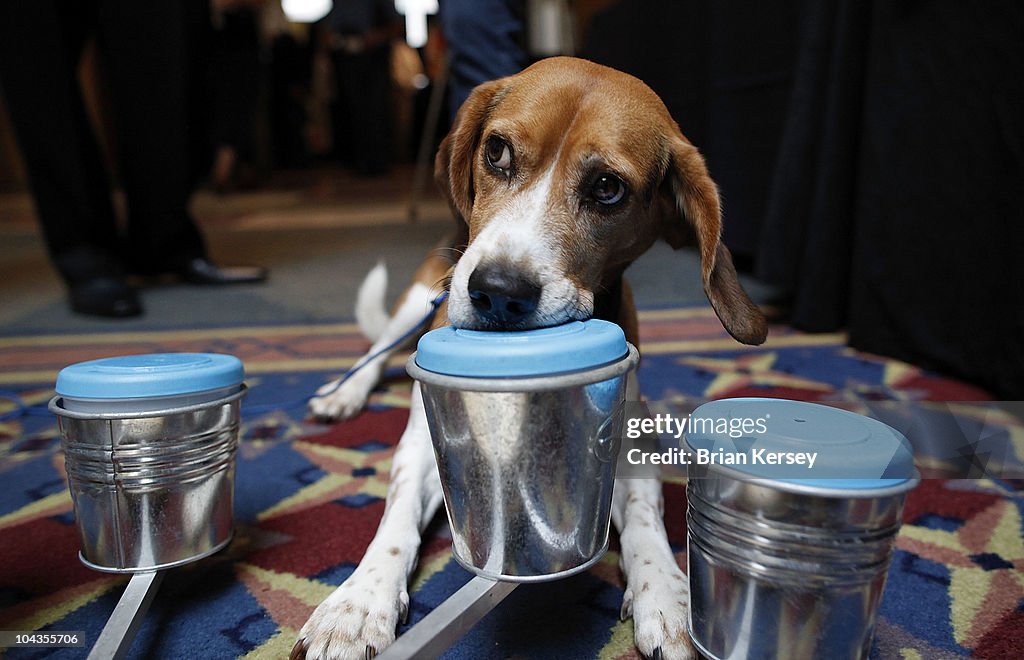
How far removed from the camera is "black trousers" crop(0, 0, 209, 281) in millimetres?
2857

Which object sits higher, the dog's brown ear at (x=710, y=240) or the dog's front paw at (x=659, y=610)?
the dog's brown ear at (x=710, y=240)

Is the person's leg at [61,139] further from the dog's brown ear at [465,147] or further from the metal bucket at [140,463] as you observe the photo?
the metal bucket at [140,463]

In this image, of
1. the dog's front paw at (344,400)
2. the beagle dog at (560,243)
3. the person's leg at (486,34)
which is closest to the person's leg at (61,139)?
the dog's front paw at (344,400)

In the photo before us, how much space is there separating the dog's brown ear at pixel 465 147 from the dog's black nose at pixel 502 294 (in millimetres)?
472

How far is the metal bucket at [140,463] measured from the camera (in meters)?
0.97

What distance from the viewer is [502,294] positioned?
1068 millimetres

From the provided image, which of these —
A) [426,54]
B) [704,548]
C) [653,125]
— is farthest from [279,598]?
[426,54]

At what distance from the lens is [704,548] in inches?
32.6

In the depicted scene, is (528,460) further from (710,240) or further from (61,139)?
(61,139)

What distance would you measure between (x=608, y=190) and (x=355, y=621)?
→ 829mm

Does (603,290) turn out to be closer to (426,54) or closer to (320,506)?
(320,506)

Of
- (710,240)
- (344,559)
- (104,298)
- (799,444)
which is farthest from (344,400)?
(104,298)

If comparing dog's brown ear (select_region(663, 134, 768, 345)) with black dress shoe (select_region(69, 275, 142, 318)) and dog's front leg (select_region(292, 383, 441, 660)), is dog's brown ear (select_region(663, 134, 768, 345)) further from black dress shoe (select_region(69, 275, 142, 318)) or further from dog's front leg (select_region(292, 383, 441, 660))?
black dress shoe (select_region(69, 275, 142, 318))

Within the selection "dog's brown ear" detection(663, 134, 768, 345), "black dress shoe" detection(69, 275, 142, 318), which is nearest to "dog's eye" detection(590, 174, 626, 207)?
"dog's brown ear" detection(663, 134, 768, 345)
